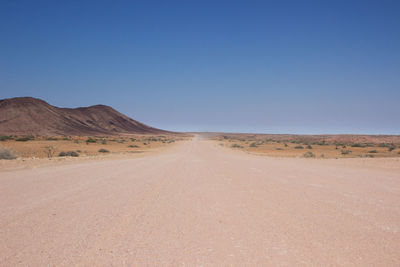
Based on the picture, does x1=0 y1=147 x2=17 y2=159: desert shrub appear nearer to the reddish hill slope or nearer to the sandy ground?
the sandy ground

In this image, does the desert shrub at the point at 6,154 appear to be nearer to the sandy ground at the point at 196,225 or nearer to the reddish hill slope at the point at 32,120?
the sandy ground at the point at 196,225

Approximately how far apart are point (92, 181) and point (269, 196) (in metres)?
5.97

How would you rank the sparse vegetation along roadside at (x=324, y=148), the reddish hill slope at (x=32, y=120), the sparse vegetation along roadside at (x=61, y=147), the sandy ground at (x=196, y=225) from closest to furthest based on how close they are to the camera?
1. the sandy ground at (x=196, y=225)
2. the sparse vegetation along roadside at (x=61, y=147)
3. the sparse vegetation along roadside at (x=324, y=148)
4. the reddish hill slope at (x=32, y=120)

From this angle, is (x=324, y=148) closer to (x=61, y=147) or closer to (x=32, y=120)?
(x=61, y=147)

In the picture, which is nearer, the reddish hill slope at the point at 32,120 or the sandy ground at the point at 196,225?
the sandy ground at the point at 196,225

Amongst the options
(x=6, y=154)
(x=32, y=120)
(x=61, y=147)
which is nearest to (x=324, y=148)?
(x=61, y=147)

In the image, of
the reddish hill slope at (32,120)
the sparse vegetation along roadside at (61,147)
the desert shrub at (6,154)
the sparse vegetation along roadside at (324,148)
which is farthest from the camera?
the reddish hill slope at (32,120)

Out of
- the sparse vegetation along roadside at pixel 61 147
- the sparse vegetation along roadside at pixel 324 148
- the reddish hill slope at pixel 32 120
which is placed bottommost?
the sparse vegetation along roadside at pixel 61 147

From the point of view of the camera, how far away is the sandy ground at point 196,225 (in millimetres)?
3342

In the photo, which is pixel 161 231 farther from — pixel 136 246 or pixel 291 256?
pixel 291 256

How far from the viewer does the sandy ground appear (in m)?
3.34

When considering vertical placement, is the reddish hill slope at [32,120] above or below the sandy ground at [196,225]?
above

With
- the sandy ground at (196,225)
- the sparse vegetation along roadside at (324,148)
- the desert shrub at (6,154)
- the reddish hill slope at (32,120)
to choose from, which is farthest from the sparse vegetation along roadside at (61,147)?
the reddish hill slope at (32,120)

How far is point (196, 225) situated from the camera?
450cm
